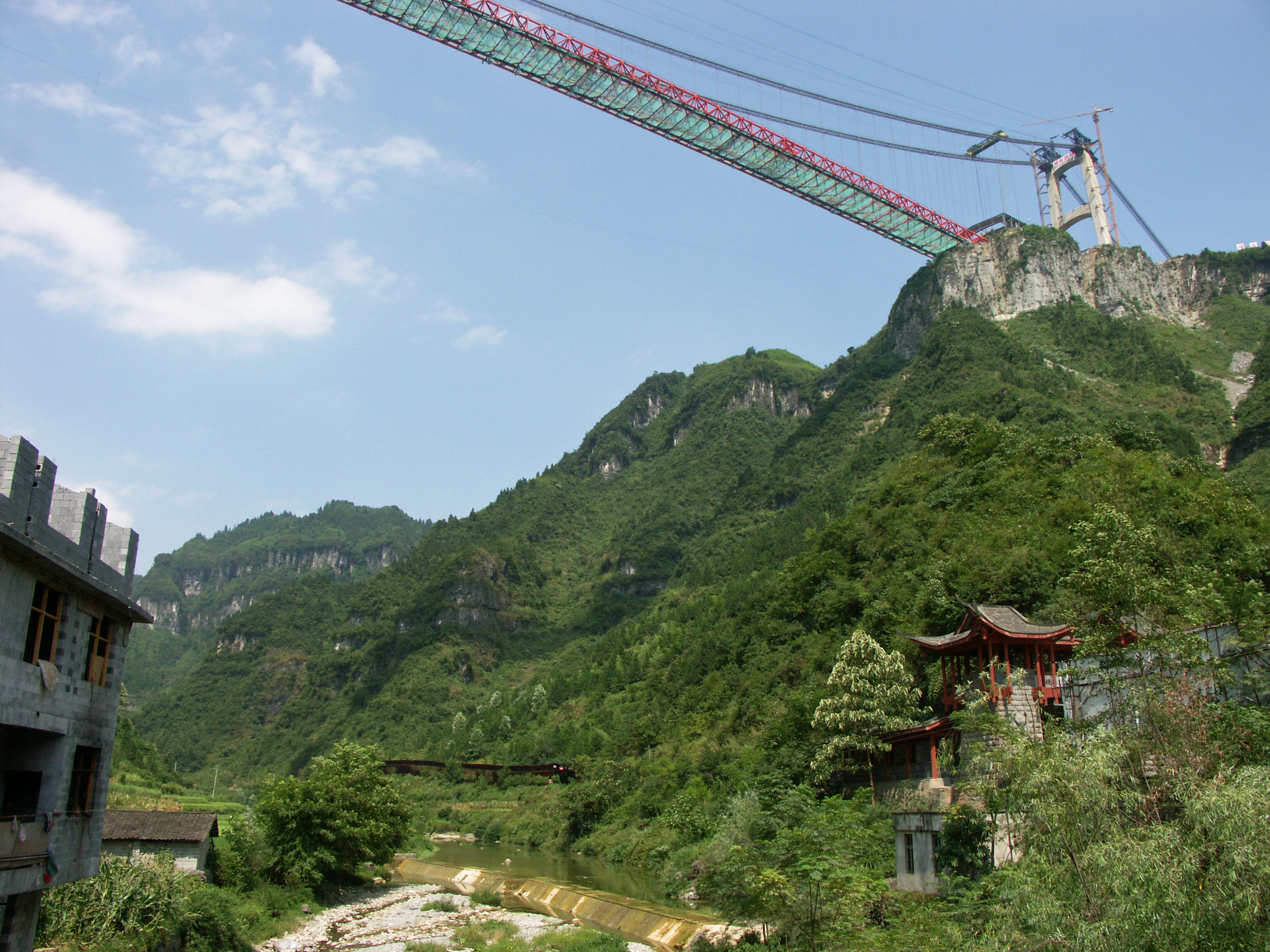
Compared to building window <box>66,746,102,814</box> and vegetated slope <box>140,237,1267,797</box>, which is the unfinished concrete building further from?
vegetated slope <box>140,237,1267,797</box>

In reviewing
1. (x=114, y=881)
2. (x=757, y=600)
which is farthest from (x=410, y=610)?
(x=114, y=881)

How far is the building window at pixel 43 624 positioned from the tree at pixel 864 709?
27.7m

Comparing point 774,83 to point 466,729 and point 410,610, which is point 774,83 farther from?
point 410,610

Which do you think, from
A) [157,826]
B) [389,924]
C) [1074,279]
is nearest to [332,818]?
[389,924]

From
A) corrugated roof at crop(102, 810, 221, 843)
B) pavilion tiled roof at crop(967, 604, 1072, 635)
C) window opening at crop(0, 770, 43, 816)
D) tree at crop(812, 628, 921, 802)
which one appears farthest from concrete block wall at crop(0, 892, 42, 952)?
tree at crop(812, 628, 921, 802)

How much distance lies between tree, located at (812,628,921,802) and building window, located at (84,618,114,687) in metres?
26.4

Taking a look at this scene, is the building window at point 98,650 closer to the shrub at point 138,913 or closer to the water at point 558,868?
the shrub at point 138,913

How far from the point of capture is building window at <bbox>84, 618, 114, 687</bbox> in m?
19.1

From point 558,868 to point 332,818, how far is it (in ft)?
60.1

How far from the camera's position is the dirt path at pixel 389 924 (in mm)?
31609

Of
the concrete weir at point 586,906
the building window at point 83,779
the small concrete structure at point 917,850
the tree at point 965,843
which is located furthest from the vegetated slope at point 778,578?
the building window at point 83,779

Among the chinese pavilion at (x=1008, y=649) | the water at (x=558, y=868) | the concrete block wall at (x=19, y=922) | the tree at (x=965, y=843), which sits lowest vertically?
the water at (x=558, y=868)

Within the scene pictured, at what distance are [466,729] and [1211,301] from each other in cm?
12269

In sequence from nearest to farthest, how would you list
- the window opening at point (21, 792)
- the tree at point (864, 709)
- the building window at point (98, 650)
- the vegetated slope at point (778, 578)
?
1. the window opening at point (21, 792)
2. the building window at point (98, 650)
3. the tree at point (864, 709)
4. the vegetated slope at point (778, 578)
